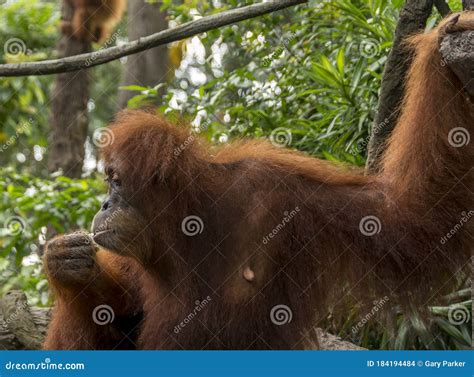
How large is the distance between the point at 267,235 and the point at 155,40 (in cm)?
95

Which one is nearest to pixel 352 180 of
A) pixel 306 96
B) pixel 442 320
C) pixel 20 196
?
pixel 442 320

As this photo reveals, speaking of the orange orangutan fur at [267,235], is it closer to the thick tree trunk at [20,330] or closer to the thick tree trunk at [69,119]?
the thick tree trunk at [20,330]

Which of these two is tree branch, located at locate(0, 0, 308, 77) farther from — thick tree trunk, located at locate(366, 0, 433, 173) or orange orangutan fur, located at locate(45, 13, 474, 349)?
thick tree trunk, located at locate(366, 0, 433, 173)

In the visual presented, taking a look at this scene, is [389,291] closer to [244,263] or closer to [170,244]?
[244,263]

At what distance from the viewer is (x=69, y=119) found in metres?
7.41

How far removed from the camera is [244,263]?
3182 millimetres

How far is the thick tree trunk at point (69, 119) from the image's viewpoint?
290 inches

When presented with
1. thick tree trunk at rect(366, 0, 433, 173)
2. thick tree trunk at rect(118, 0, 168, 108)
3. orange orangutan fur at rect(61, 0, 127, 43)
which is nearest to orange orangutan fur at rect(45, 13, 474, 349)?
thick tree trunk at rect(366, 0, 433, 173)

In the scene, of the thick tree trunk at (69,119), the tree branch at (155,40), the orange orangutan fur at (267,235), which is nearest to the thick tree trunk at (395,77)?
the orange orangutan fur at (267,235)

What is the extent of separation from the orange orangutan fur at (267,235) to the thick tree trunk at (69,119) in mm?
4225

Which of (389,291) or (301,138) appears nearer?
(389,291)

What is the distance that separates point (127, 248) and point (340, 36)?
7.48 ft

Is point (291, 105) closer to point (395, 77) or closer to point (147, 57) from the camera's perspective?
point (395, 77)

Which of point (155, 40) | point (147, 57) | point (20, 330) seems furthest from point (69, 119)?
point (155, 40)
